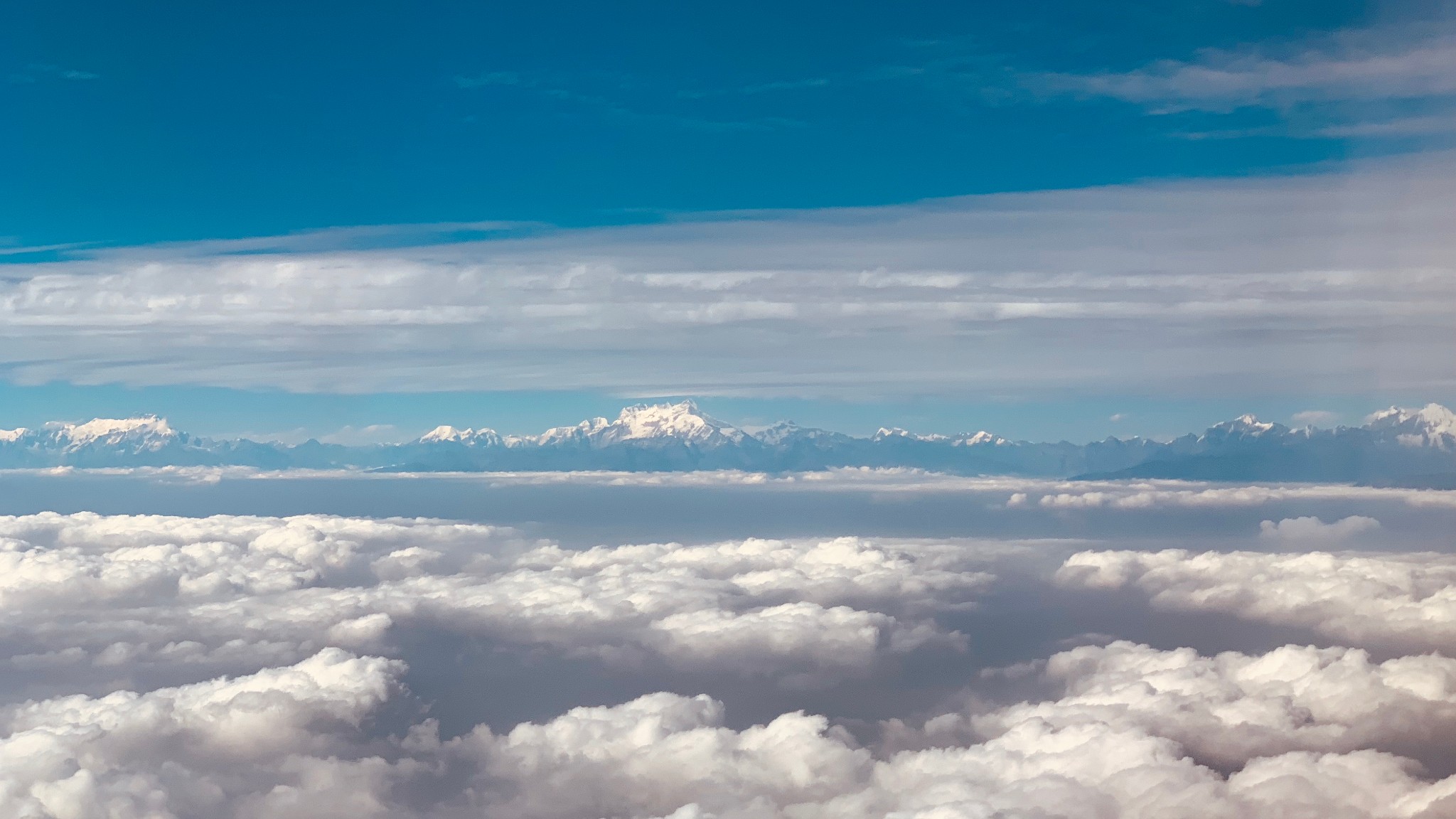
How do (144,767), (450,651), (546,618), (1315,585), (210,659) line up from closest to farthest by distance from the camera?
(1315,585)
(144,767)
(210,659)
(450,651)
(546,618)

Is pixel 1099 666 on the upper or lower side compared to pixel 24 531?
lower

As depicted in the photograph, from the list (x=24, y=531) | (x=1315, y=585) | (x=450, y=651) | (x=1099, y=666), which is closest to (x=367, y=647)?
(x=450, y=651)

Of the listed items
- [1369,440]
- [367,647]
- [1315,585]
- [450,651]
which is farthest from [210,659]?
[1369,440]

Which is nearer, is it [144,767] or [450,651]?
[144,767]

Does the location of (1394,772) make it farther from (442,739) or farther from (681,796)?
(442,739)

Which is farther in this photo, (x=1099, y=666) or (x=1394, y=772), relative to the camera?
(x=1099, y=666)

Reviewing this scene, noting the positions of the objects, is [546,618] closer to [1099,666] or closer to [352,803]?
[352,803]

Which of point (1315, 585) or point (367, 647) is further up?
point (1315, 585)

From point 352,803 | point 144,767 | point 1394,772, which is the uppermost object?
point 1394,772

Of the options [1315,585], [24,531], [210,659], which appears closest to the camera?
[1315,585]
